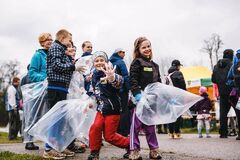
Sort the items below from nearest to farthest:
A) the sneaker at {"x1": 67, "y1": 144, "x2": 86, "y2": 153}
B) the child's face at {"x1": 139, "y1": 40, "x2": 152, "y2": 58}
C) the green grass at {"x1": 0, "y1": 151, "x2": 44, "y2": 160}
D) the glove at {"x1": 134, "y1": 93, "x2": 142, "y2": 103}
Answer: the glove at {"x1": 134, "y1": 93, "x2": 142, "y2": 103}, the green grass at {"x1": 0, "y1": 151, "x2": 44, "y2": 160}, the child's face at {"x1": 139, "y1": 40, "x2": 152, "y2": 58}, the sneaker at {"x1": 67, "y1": 144, "x2": 86, "y2": 153}

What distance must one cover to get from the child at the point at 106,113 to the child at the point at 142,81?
0.17 m

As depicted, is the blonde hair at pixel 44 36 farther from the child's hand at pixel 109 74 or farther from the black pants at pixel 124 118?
the child's hand at pixel 109 74

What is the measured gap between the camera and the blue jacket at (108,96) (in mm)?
4980

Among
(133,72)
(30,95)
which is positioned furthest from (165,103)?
(30,95)

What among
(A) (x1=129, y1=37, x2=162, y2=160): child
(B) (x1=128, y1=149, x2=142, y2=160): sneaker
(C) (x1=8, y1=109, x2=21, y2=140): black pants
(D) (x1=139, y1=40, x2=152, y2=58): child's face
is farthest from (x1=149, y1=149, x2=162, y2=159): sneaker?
(C) (x1=8, y1=109, x2=21, y2=140): black pants

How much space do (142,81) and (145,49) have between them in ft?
1.52

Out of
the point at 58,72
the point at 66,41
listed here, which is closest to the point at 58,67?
the point at 58,72

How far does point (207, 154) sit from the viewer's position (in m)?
5.89

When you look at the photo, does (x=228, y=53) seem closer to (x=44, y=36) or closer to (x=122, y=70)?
(x=122, y=70)

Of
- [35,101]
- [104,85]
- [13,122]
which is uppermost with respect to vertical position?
[104,85]

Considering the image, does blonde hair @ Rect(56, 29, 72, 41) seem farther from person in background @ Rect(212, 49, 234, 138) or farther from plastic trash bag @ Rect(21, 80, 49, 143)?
person in background @ Rect(212, 49, 234, 138)

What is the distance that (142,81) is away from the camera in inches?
211

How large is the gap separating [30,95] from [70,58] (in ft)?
3.16

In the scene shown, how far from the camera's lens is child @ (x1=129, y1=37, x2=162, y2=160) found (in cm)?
515
